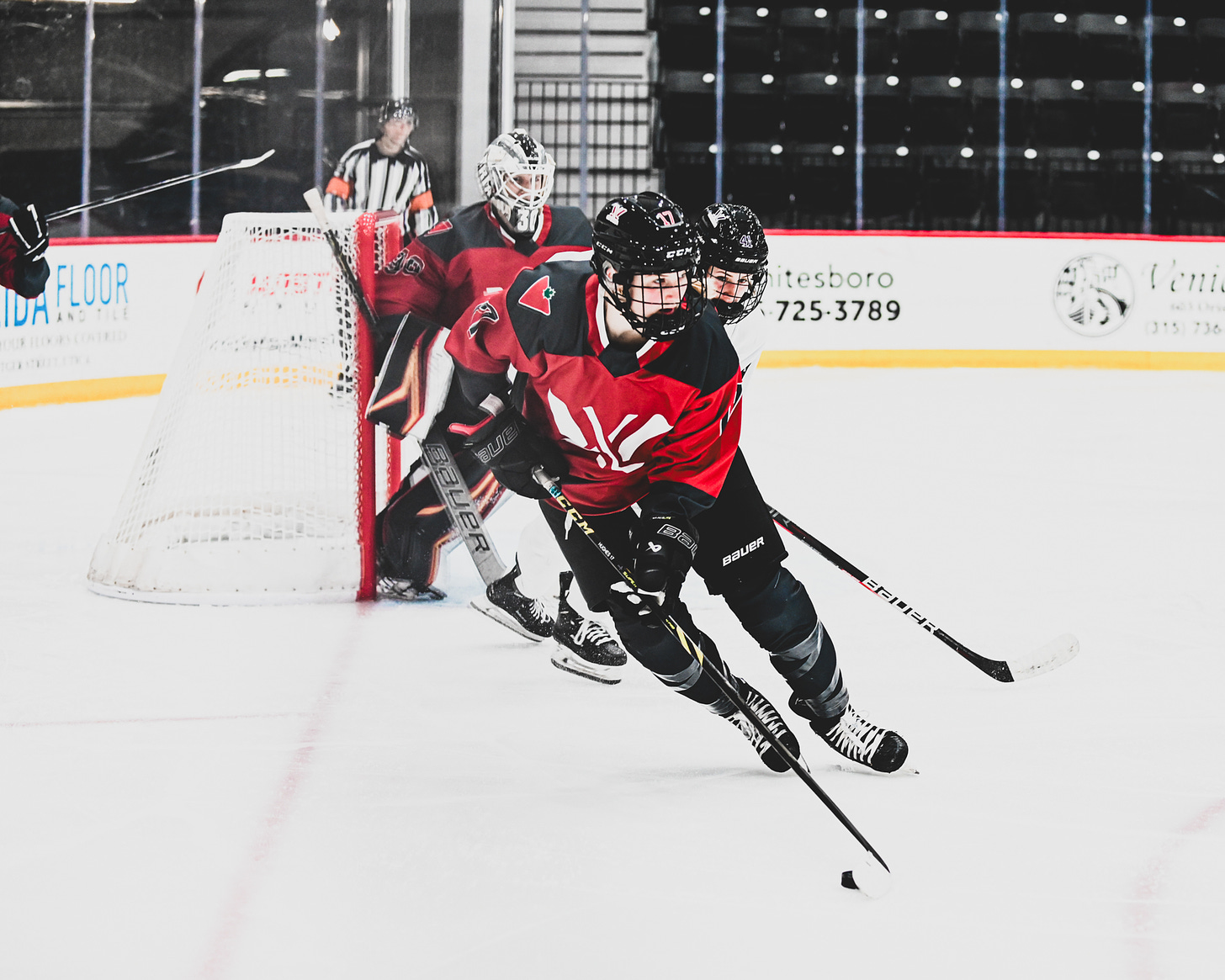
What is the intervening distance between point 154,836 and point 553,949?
69 centimetres

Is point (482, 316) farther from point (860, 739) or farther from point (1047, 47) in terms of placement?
point (1047, 47)

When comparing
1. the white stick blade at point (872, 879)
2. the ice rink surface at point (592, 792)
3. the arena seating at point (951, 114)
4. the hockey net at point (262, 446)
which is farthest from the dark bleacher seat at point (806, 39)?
the white stick blade at point (872, 879)

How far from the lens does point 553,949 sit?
1.68 metres

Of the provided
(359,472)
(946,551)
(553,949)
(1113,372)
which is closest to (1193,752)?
(553,949)

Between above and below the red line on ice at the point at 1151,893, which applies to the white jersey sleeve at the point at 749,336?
above

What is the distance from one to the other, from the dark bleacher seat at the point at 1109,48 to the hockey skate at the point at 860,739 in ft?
34.7

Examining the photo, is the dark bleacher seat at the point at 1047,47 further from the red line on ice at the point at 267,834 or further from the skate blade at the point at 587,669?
the red line on ice at the point at 267,834

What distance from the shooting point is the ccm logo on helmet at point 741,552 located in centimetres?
223

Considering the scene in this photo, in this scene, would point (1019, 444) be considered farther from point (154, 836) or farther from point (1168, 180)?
point (1168, 180)

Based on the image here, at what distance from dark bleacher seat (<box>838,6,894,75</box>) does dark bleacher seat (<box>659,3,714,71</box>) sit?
1.05 metres

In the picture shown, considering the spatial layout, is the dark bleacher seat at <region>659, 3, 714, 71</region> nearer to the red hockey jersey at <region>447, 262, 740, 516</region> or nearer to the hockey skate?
the red hockey jersey at <region>447, 262, 740, 516</region>

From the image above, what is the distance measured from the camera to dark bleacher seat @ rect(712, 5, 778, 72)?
38.2ft

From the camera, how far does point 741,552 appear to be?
2232 millimetres

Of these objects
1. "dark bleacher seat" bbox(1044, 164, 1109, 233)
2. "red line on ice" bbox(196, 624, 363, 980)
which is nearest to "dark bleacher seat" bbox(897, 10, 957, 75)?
"dark bleacher seat" bbox(1044, 164, 1109, 233)
